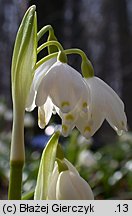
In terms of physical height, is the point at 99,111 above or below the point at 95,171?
above

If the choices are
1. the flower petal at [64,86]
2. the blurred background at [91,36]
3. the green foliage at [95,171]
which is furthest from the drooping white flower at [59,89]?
the blurred background at [91,36]

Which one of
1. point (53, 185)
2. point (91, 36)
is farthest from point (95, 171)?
point (91, 36)

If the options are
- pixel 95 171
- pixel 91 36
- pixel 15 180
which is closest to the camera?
pixel 15 180

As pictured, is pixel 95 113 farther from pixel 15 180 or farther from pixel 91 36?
pixel 91 36

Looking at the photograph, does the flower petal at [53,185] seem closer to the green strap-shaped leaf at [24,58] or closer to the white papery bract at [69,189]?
the white papery bract at [69,189]

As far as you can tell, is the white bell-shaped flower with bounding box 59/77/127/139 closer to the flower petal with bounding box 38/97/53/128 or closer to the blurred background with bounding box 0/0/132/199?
the flower petal with bounding box 38/97/53/128

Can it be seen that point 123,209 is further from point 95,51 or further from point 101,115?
point 95,51

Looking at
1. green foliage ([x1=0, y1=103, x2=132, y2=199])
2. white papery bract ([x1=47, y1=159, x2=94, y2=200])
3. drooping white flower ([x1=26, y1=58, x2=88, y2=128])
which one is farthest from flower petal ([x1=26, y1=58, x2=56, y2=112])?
green foliage ([x1=0, y1=103, x2=132, y2=199])
